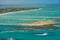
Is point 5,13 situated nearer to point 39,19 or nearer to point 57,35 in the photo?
point 39,19

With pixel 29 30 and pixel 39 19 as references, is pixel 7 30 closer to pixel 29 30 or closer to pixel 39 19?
pixel 29 30

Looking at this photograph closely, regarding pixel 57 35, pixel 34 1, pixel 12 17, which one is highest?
pixel 34 1

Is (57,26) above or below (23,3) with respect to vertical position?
below

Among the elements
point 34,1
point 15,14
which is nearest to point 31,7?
point 34,1

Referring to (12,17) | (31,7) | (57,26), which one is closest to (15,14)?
(12,17)

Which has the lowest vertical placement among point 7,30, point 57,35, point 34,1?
point 57,35

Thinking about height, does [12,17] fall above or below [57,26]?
above
